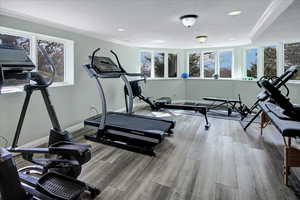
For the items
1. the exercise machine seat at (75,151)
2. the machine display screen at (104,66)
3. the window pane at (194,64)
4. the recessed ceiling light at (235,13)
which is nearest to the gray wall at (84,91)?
the window pane at (194,64)

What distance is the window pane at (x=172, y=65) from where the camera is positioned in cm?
803

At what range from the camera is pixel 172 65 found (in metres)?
8.09

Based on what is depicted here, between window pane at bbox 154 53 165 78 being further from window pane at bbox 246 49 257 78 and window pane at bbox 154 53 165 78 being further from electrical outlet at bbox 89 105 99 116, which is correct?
electrical outlet at bbox 89 105 99 116

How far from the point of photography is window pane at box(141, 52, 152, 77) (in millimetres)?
7527

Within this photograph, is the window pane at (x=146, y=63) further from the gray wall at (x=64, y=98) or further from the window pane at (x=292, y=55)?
→ the window pane at (x=292, y=55)

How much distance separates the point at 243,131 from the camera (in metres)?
4.16

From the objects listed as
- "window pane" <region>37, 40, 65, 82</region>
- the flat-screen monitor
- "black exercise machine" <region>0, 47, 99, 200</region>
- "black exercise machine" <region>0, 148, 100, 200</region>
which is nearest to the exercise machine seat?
"black exercise machine" <region>0, 47, 99, 200</region>

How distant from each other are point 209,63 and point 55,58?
5.96m

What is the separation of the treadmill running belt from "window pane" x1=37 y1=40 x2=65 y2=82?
122cm

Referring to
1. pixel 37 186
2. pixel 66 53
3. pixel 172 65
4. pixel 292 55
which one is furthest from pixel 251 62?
pixel 37 186

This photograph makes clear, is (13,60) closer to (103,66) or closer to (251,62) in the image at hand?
(103,66)

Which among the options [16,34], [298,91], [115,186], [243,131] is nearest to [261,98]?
[243,131]

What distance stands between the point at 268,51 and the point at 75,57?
235 inches

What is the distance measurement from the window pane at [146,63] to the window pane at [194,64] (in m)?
1.83
